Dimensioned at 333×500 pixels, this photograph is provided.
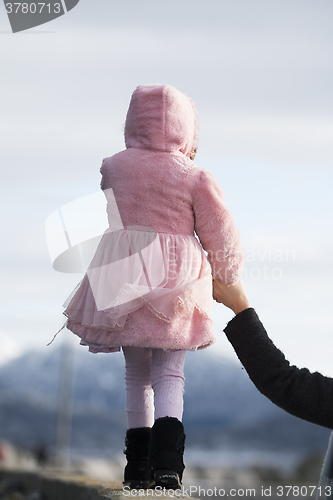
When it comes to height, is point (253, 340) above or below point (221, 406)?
above

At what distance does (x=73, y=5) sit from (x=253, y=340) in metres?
2.30

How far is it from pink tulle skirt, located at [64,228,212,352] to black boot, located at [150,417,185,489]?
304 millimetres

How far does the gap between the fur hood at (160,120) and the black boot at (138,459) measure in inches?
37.9

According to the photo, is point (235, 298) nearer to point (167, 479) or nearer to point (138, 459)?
point (167, 479)

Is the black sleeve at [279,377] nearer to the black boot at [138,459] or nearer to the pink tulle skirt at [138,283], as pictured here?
the pink tulle skirt at [138,283]

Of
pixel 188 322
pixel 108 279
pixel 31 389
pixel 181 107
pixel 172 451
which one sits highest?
pixel 181 107

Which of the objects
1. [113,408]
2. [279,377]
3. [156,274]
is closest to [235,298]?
[279,377]

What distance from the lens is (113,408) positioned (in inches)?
2032

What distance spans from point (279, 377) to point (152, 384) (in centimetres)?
99

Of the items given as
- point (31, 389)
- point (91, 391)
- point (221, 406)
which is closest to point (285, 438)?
point (221, 406)

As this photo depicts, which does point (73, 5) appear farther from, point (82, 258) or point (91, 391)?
point (91, 391)

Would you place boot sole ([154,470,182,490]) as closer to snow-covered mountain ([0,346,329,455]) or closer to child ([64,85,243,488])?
child ([64,85,243,488])

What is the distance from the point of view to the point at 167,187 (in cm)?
204

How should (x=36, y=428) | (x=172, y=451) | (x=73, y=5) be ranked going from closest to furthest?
1. (x=172, y=451)
2. (x=73, y=5)
3. (x=36, y=428)
